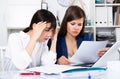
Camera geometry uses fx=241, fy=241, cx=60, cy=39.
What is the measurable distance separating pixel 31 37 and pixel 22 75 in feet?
1.68

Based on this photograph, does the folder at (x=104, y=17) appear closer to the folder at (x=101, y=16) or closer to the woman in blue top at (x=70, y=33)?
the folder at (x=101, y=16)

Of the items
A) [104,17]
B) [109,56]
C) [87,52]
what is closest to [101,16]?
[104,17]

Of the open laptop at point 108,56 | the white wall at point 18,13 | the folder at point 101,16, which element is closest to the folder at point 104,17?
the folder at point 101,16

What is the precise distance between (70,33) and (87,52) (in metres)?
0.71

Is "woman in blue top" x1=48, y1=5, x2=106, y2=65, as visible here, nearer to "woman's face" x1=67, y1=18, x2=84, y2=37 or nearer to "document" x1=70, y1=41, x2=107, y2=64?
"woman's face" x1=67, y1=18, x2=84, y2=37

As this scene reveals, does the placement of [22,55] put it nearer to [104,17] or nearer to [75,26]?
[75,26]

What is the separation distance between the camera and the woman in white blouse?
162cm

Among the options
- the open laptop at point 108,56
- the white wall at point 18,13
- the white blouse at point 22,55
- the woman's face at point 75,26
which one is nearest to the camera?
the open laptop at point 108,56

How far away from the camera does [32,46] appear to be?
167cm

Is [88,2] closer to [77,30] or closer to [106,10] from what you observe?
[106,10]

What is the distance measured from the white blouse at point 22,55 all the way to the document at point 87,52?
0.28 meters

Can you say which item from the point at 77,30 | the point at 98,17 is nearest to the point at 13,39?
the point at 77,30

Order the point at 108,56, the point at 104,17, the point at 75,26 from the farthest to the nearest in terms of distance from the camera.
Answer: the point at 104,17 < the point at 75,26 < the point at 108,56

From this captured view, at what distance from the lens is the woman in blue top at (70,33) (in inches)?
89.8
